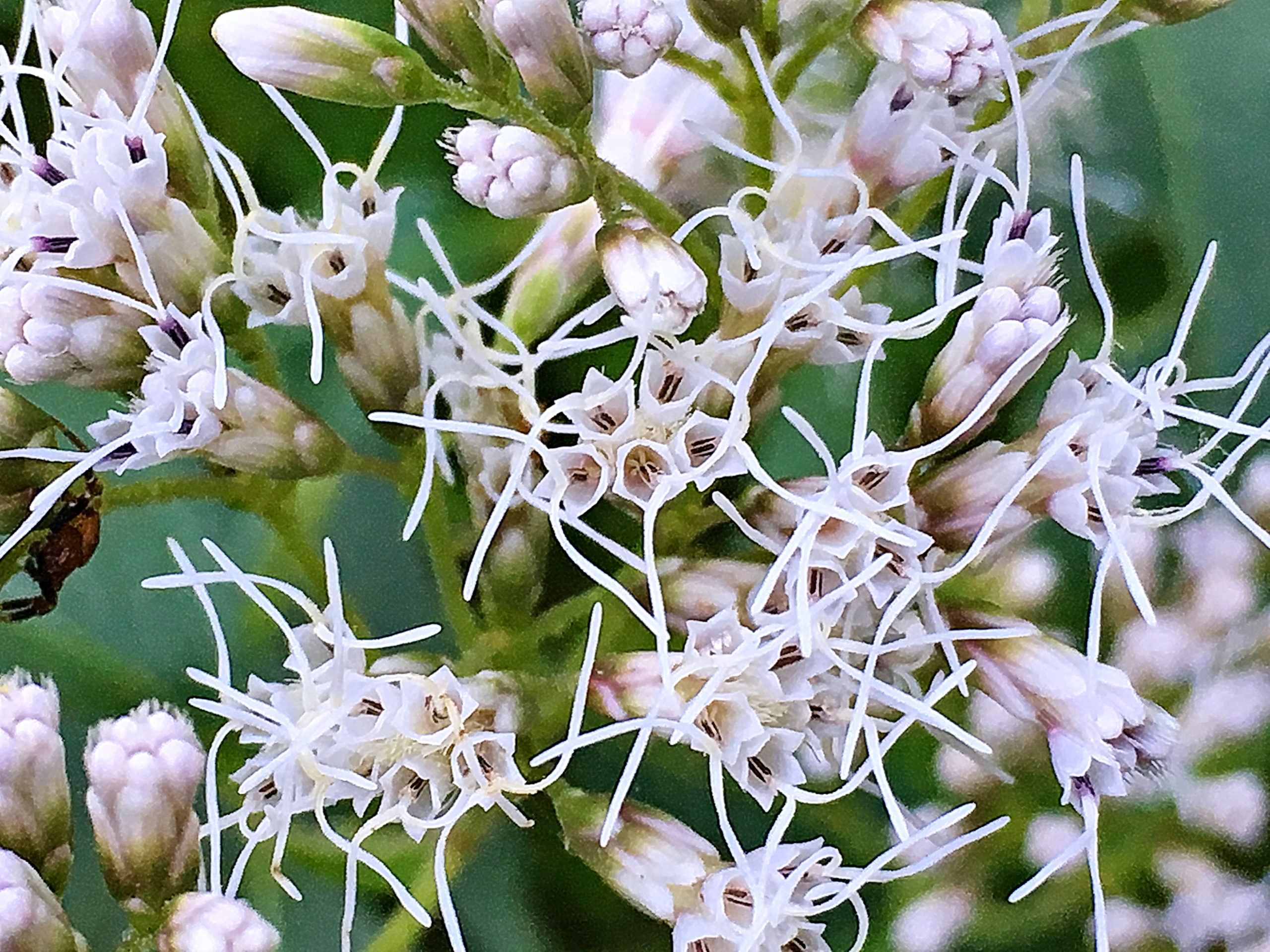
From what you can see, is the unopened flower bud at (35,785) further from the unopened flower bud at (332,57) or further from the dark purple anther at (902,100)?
the dark purple anther at (902,100)

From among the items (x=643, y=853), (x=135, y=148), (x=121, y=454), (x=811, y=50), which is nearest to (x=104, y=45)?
(x=135, y=148)

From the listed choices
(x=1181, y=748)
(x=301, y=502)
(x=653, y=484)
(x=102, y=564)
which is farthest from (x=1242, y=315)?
(x=102, y=564)

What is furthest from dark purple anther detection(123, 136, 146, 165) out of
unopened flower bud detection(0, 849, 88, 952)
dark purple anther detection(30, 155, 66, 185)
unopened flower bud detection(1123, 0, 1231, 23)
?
unopened flower bud detection(1123, 0, 1231, 23)

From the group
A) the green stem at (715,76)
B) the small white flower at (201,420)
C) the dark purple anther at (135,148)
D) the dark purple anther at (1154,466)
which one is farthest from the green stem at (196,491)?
the dark purple anther at (1154,466)

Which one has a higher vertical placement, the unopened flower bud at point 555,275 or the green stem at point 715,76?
the green stem at point 715,76

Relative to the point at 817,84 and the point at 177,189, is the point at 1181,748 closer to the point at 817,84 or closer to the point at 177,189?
the point at 817,84

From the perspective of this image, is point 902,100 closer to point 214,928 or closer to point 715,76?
point 715,76
